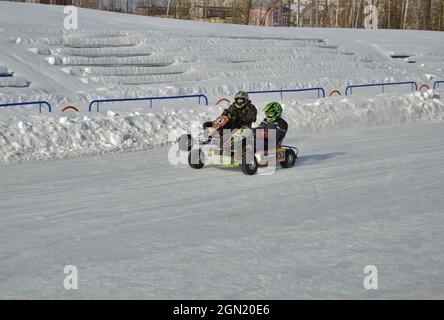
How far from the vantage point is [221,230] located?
25.8ft

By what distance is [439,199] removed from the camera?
961 centimetres

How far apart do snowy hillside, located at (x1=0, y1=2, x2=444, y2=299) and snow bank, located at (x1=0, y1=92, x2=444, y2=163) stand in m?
0.04

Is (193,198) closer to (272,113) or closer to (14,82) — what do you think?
(272,113)

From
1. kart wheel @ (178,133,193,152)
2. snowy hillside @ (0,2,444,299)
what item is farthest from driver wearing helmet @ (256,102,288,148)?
kart wheel @ (178,133,193,152)

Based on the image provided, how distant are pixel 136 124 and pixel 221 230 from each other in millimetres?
8437

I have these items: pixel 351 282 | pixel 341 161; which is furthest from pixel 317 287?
pixel 341 161

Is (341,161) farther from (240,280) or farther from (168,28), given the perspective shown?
(168,28)

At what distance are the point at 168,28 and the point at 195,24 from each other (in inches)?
129

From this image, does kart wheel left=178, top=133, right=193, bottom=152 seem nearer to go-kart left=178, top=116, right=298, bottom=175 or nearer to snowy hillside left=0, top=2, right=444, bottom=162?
go-kart left=178, top=116, right=298, bottom=175

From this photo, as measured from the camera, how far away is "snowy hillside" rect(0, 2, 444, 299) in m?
6.19

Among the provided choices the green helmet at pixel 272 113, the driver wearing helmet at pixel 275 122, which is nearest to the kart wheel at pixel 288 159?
the driver wearing helmet at pixel 275 122

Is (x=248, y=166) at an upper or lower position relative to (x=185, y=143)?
lower

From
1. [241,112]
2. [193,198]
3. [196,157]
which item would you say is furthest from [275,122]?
[193,198]
